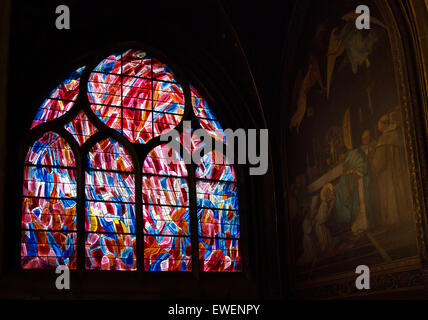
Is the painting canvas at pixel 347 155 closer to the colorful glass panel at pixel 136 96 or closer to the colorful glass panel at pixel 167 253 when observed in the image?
the colorful glass panel at pixel 167 253

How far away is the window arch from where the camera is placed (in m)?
9.52

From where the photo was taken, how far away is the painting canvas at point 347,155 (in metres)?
8.21

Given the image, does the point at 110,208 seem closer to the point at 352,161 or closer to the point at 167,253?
the point at 167,253

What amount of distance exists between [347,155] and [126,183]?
3373mm

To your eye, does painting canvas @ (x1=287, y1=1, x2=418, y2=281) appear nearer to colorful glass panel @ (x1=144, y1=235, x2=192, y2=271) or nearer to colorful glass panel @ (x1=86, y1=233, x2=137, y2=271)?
colorful glass panel @ (x1=144, y1=235, x2=192, y2=271)

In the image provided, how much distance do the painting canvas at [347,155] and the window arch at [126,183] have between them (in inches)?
50.5

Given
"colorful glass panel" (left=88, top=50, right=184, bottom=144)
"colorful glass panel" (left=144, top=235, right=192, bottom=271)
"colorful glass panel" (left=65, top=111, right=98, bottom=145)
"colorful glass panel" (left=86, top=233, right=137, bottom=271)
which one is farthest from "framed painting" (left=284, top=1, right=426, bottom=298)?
"colorful glass panel" (left=65, top=111, right=98, bottom=145)

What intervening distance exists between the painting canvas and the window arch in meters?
1.28

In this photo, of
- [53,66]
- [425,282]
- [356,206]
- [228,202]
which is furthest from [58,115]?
[425,282]

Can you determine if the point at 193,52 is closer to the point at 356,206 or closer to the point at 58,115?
the point at 58,115

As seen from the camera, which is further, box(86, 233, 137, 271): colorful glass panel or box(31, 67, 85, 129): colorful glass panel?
box(31, 67, 85, 129): colorful glass panel

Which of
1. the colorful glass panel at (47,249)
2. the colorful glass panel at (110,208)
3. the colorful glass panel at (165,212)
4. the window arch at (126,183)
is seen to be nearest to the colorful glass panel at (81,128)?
the window arch at (126,183)

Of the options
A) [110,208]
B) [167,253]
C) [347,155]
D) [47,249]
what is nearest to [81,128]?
[110,208]

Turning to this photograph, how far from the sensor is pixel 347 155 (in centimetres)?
919
